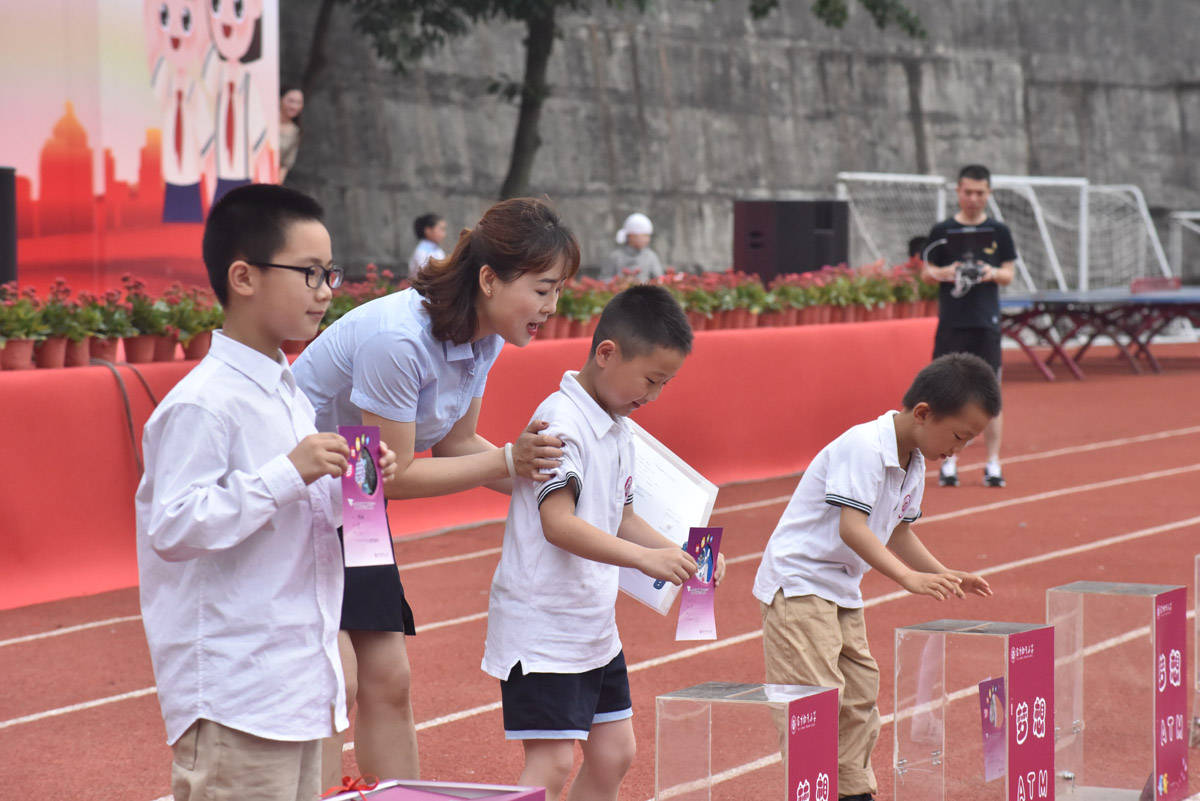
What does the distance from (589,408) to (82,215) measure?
8.89 meters

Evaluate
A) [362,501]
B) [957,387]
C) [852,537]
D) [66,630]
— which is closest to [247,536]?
[362,501]

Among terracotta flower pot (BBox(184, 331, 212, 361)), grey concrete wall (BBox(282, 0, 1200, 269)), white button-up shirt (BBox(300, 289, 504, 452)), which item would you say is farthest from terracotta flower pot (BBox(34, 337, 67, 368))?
grey concrete wall (BBox(282, 0, 1200, 269))

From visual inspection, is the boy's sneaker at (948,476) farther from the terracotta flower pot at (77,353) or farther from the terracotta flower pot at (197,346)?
the terracotta flower pot at (77,353)

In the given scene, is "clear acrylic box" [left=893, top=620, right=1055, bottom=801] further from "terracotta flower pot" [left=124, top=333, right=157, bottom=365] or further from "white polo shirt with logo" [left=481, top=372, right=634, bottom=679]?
"terracotta flower pot" [left=124, top=333, right=157, bottom=365]

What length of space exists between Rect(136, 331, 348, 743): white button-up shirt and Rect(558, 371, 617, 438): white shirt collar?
80 centimetres

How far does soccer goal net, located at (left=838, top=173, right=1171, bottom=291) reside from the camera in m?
21.7

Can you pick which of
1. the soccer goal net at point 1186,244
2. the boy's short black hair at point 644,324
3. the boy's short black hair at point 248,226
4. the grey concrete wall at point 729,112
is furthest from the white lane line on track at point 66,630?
the soccer goal net at point 1186,244

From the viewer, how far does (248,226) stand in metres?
2.54

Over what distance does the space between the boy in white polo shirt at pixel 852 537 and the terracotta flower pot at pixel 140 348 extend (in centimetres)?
398

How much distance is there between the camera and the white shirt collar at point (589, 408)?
10.5 ft

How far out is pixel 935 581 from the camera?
3576 mm

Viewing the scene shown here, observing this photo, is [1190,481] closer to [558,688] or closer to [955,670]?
[955,670]

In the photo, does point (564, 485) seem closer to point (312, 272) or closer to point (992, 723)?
point (312, 272)

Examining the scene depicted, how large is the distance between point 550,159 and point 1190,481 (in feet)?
37.6
